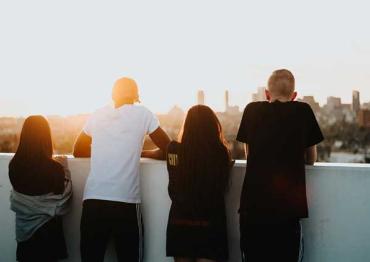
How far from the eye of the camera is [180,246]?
310cm

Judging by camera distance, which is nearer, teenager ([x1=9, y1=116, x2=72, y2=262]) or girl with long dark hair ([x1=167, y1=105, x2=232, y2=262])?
girl with long dark hair ([x1=167, y1=105, x2=232, y2=262])

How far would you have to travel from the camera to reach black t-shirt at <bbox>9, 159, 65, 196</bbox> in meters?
3.42

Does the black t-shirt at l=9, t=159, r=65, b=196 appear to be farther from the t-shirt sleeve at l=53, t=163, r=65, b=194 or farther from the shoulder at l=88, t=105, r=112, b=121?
the shoulder at l=88, t=105, r=112, b=121

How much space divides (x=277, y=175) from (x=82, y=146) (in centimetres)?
150

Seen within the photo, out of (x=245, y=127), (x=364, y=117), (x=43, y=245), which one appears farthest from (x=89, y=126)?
(x=364, y=117)

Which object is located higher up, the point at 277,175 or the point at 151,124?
the point at 151,124

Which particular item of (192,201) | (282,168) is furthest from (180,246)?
(282,168)

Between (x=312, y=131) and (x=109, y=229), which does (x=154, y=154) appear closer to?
(x=109, y=229)

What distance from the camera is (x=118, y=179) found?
3.26 meters

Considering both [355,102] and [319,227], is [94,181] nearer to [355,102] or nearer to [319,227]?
[319,227]

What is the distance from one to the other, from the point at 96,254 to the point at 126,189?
1.51ft

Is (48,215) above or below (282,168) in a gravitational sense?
below

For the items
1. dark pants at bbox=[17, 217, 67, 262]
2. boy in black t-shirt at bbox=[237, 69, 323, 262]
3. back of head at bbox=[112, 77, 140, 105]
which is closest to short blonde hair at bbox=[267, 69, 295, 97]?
boy in black t-shirt at bbox=[237, 69, 323, 262]

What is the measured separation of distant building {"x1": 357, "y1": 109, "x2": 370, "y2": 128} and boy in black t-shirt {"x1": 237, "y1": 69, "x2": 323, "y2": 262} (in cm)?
6523
